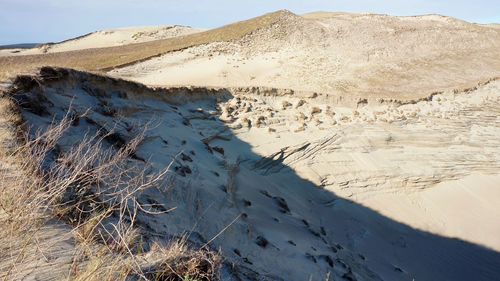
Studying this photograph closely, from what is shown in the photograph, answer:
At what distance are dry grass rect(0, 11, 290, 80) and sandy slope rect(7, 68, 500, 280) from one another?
318 inches

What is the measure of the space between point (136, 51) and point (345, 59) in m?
12.2

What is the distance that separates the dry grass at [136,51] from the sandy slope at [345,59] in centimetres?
65

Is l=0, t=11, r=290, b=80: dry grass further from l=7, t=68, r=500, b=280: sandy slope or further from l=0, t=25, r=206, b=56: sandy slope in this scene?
→ l=0, t=25, r=206, b=56: sandy slope

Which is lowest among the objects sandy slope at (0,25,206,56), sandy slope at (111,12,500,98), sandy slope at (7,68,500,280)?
sandy slope at (7,68,500,280)

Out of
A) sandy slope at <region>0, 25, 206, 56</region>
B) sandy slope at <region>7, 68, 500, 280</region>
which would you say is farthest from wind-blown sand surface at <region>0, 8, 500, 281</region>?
sandy slope at <region>0, 25, 206, 56</region>

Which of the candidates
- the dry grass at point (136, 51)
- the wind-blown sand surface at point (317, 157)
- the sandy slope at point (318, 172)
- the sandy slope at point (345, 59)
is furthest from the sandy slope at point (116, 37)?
the sandy slope at point (318, 172)

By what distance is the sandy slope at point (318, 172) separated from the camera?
518 centimetres

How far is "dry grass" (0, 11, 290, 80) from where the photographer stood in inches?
596

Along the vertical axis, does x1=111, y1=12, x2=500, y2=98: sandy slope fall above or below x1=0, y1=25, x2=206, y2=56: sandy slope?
below

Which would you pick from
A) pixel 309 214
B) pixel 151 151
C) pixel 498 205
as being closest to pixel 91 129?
pixel 151 151

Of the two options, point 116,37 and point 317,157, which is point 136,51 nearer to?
point 317,157

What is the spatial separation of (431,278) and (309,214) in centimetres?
304

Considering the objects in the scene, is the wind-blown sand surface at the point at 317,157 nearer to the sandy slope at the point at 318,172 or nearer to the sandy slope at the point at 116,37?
the sandy slope at the point at 318,172

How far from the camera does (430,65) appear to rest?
51.8ft
